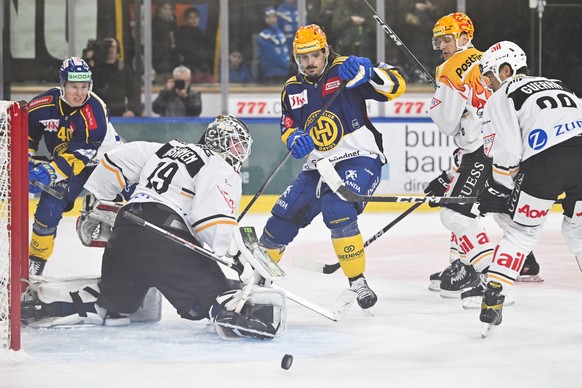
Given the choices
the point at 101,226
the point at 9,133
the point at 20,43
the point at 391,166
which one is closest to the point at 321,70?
the point at 101,226

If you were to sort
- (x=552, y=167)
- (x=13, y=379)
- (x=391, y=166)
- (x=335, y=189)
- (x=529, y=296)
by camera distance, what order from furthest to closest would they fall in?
(x=391, y=166) → (x=529, y=296) → (x=335, y=189) → (x=552, y=167) → (x=13, y=379)

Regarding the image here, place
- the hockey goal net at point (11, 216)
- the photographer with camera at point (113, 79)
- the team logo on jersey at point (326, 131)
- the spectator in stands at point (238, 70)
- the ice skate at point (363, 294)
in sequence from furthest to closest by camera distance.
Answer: the spectator in stands at point (238, 70), the photographer with camera at point (113, 79), the team logo on jersey at point (326, 131), the ice skate at point (363, 294), the hockey goal net at point (11, 216)

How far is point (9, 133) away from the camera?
3.56 m

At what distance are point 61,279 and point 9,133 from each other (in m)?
0.74

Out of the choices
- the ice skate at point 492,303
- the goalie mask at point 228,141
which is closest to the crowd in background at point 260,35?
the goalie mask at point 228,141

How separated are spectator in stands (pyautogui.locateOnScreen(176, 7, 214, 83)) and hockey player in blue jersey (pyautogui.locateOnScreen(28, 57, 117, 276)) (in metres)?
3.67

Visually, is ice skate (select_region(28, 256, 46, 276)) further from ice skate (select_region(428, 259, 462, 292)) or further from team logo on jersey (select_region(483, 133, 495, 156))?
team logo on jersey (select_region(483, 133, 495, 156))

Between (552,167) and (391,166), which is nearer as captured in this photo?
(552,167)

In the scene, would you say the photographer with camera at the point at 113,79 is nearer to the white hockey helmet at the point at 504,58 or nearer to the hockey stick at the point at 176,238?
the hockey stick at the point at 176,238

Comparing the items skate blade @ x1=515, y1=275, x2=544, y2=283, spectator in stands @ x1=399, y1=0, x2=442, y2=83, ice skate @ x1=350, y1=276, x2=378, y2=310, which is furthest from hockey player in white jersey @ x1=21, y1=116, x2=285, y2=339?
spectator in stands @ x1=399, y1=0, x2=442, y2=83

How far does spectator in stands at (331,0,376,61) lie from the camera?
8.88m

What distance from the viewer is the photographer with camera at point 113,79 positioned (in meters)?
8.49

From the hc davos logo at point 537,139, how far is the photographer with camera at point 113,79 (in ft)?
16.7

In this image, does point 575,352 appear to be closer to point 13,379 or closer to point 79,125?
point 13,379
